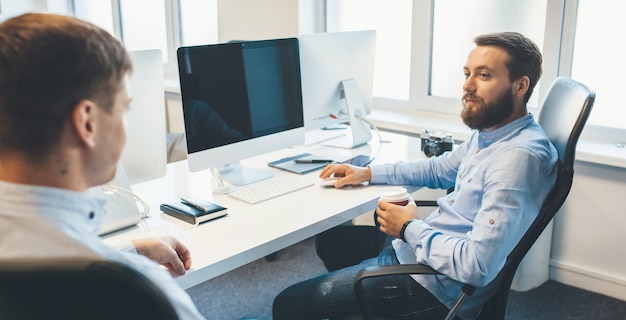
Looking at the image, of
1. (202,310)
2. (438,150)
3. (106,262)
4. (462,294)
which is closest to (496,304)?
(462,294)

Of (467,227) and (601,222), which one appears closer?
(467,227)

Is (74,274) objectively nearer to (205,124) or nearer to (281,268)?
(205,124)

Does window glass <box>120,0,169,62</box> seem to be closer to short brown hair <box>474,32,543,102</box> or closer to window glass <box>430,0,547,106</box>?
window glass <box>430,0,547,106</box>

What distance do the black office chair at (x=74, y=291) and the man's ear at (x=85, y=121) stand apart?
0.20 meters

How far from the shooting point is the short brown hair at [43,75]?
28.7 inches

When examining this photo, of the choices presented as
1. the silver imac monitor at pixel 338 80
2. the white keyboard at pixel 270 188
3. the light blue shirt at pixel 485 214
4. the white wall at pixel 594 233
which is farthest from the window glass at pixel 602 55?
the white keyboard at pixel 270 188

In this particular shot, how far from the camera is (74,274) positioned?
2.13 ft

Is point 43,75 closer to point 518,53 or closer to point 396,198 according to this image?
point 396,198

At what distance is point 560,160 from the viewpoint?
1.52 meters

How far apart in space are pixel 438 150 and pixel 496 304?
0.90m

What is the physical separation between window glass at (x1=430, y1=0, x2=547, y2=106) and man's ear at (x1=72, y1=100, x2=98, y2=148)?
7.96 feet

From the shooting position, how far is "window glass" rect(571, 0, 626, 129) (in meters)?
2.58

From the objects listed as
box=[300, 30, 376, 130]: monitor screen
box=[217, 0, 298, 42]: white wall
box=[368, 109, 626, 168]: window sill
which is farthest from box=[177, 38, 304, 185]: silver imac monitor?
box=[217, 0, 298, 42]: white wall

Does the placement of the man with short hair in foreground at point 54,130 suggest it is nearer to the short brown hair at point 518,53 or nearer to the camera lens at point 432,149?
the short brown hair at point 518,53
